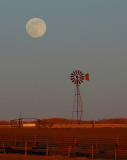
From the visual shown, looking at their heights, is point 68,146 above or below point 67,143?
below

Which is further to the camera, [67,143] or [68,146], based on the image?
[67,143]

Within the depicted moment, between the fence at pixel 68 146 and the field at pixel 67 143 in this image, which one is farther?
the field at pixel 67 143

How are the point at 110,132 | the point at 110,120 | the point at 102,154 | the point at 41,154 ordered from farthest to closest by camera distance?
the point at 110,120 < the point at 110,132 < the point at 41,154 < the point at 102,154

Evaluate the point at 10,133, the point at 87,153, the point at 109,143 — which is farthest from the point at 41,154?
the point at 10,133

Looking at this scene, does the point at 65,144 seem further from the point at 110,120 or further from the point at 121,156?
the point at 110,120

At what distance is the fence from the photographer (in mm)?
33809

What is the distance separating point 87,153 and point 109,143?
203 inches

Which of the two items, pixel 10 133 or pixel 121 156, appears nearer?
pixel 121 156

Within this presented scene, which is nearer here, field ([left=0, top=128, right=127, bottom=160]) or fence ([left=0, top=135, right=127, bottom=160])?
fence ([left=0, top=135, right=127, bottom=160])

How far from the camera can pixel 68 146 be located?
131ft

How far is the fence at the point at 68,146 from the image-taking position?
1331 inches

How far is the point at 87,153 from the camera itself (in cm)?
3531

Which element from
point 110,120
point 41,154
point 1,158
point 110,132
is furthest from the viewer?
point 110,120

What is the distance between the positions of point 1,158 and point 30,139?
13462 millimetres
